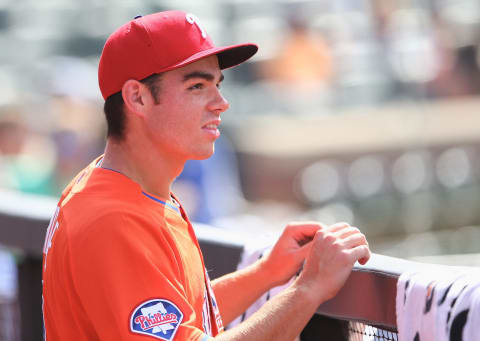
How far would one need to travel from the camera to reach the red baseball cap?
1.90 metres

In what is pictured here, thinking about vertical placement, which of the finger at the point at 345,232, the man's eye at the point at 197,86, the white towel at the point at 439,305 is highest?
the man's eye at the point at 197,86

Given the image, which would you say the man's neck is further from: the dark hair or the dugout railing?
the dugout railing

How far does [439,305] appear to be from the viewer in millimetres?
1607

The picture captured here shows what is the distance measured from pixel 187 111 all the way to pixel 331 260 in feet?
1.56

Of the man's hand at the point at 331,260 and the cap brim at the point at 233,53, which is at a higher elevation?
the cap brim at the point at 233,53

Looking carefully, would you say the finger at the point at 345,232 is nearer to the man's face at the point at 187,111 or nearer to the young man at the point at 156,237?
the young man at the point at 156,237

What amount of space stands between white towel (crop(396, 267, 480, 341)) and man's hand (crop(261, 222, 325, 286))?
1.38ft

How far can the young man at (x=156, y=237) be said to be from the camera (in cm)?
166

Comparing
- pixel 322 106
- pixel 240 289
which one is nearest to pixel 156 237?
pixel 240 289

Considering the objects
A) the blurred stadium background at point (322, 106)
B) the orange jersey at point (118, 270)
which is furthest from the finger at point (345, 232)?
the blurred stadium background at point (322, 106)

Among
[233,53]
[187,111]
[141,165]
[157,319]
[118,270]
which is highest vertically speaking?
[233,53]

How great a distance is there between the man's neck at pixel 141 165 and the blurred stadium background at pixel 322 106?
6.32 metres

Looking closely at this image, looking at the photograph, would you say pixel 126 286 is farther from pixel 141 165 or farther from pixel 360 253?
pixel 360 253

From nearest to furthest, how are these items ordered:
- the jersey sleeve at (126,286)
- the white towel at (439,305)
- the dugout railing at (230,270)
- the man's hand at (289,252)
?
the white towel at (439,305)
the jersey sleeve at (126,286)
the dugout railing at (230,270)
the man's hand at (289,252)
